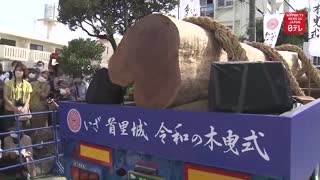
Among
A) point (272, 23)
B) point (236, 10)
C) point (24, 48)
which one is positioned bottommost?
point (272, 23)

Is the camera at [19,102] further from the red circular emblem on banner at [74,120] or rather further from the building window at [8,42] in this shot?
the building window at [8,42]

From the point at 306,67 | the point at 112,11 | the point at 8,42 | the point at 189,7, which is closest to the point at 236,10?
the point at 8,42

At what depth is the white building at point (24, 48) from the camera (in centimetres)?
3189

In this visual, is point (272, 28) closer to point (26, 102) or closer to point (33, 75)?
point (33, 75)

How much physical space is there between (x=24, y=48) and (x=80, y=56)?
2352 centimetres

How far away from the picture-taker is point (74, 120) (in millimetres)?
3146

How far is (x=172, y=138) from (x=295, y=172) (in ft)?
2.16

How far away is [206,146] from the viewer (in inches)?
87.7

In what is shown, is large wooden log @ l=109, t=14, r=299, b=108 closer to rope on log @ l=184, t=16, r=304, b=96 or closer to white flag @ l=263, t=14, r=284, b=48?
rope on log @ l=184, t=16, r=304, b=96

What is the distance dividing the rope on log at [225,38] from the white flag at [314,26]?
1066cm

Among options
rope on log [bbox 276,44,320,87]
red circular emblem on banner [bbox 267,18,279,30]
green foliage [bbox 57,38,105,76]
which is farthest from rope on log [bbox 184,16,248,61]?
red circular emblem on banner [bbox 267,18,279,30]

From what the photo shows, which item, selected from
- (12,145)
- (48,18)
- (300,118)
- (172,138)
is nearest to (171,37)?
(172,138)

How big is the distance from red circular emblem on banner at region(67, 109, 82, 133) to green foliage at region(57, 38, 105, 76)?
9.42 m

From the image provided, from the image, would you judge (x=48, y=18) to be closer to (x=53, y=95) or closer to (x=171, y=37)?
(x=53, y=95)
